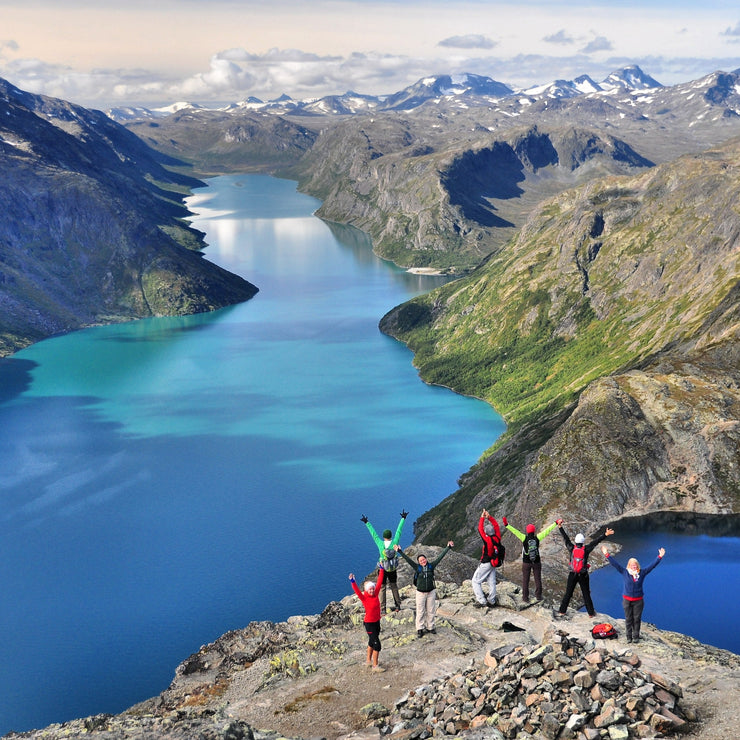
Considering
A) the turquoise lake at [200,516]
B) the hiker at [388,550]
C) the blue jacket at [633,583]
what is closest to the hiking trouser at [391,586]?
the hiker at [388,550]

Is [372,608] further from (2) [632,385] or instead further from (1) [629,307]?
(1) [629,307]

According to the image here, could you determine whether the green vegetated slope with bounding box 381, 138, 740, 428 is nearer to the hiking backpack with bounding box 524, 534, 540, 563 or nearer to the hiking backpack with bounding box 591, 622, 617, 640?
the hiking backpack with bounding box 524, 534, 540, 563

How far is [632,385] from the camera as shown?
100 m

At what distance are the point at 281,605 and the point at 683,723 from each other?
229 ft

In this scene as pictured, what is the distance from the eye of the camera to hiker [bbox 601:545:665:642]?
34594mm

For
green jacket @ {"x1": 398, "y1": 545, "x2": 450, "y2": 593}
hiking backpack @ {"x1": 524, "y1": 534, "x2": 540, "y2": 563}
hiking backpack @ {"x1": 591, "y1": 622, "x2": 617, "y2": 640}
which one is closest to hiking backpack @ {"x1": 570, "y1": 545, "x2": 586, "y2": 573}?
hiking backpack @ {"x1": 591, "y1": 622, "x2": 617, "y2": 640}

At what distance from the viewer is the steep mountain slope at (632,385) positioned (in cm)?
8744

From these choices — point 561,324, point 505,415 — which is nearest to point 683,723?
point 505,415

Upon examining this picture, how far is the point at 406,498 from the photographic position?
124 meters

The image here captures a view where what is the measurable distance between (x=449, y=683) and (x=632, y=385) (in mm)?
76297

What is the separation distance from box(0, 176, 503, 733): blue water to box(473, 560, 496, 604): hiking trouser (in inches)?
1870

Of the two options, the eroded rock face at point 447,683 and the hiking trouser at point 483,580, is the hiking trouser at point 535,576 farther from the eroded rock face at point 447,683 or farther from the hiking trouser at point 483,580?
A: the hiking trouser at point 483,580

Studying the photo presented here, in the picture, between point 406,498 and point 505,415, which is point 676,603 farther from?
point 505,415

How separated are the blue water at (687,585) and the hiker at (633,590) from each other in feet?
85.8
